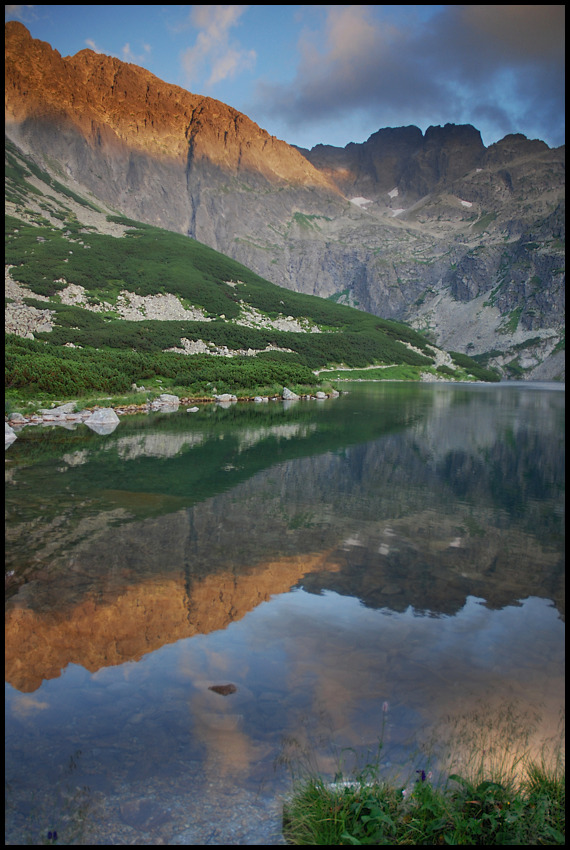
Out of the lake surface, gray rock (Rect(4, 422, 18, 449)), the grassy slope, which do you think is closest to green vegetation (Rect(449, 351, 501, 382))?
the grassy slope

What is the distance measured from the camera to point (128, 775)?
4777mm

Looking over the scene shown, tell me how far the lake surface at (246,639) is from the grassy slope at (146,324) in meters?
30.5

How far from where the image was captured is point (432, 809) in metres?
4.09

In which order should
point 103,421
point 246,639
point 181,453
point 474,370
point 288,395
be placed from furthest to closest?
point 474,370, point 288,395, point 103,421, point 181,453, point 246,639

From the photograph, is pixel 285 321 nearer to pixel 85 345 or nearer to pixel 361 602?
pixel 85 345

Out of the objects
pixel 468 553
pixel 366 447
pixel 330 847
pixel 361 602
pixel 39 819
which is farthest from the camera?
pixel 366 447

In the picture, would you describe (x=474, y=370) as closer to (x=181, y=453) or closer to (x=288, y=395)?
(x=288, y=395)

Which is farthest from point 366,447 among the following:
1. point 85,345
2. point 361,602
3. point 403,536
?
point 85,345

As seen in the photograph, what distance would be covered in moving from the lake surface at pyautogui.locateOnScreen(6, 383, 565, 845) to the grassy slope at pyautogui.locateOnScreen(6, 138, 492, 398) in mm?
30465

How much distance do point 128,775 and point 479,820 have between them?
308 cm

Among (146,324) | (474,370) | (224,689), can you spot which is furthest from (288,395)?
(474,370)

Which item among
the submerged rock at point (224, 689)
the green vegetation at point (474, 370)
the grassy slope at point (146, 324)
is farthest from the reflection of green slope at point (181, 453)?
the green vegetation at point (474, 370)

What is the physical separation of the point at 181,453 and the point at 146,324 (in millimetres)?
71606

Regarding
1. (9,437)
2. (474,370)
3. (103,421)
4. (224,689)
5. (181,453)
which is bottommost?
(224,689)
